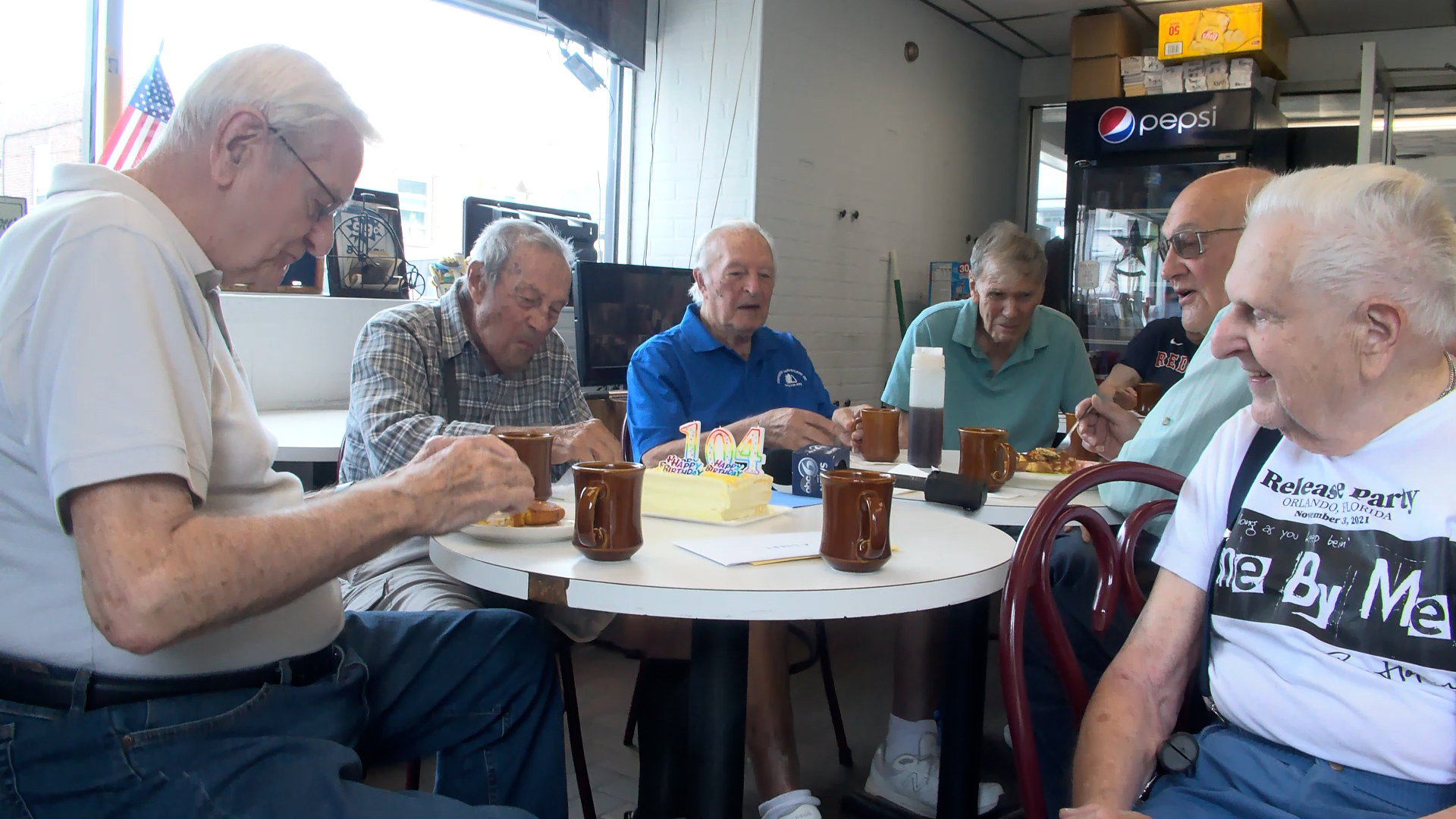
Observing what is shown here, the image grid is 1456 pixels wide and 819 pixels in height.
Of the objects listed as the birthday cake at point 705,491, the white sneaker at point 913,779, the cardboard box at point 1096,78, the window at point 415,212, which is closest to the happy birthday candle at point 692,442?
the birthday cake at point 705,491

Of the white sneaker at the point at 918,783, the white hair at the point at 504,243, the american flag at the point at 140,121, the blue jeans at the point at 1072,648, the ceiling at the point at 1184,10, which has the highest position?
the ceiling at the point at 1184,10

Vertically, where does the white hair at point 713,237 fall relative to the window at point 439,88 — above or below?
below

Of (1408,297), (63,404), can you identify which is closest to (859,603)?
(1408,297)

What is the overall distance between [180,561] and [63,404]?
170 mm

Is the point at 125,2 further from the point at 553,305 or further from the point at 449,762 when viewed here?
the point at 449,762

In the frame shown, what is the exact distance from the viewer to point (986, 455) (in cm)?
182

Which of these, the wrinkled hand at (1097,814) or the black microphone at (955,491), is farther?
the black microphone at (955,491)

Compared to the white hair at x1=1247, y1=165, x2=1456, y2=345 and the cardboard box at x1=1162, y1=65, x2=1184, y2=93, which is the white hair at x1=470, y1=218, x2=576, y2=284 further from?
the cardboard box at x1=1162, y1=65, x2=1184, y2=93

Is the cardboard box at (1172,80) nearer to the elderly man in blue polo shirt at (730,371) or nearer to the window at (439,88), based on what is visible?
the window at (439,88)

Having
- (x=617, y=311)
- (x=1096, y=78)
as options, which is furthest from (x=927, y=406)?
(x=1096, y=78)

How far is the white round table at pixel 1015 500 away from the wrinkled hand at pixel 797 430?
0.33ft

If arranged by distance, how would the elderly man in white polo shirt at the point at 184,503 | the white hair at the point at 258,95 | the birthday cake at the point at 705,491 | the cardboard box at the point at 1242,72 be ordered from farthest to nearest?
the cardboard box at the point at 1242,72, the birthday cake at the point at 705,491, the white hair at the point at 258,95, the elderly man in white polo shirt at the point at 184,503

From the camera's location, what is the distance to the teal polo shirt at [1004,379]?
2.76 meters

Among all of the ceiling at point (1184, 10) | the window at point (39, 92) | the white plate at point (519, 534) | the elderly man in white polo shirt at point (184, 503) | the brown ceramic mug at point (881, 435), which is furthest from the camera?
the ceiling at point (1184, 10)
